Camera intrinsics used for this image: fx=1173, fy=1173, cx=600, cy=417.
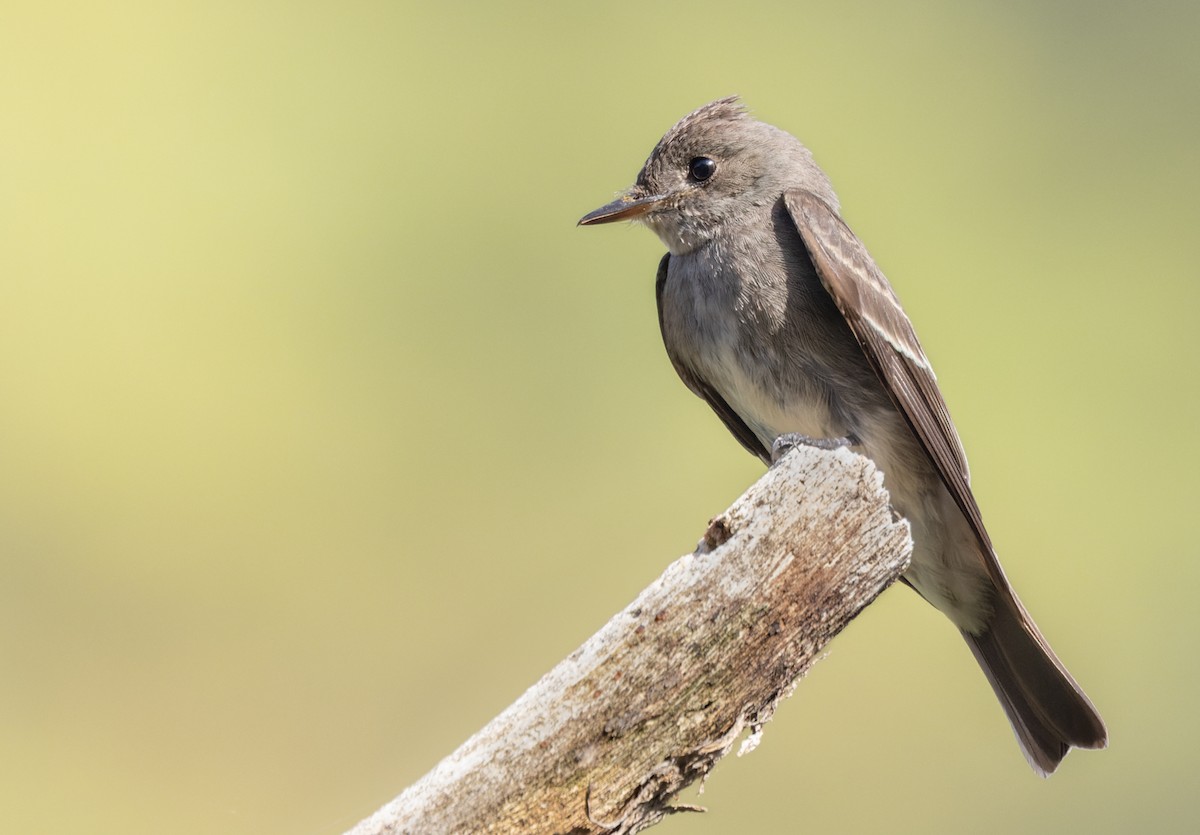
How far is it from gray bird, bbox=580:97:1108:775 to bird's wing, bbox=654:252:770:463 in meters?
0.10

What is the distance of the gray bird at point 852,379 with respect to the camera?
10.4ft

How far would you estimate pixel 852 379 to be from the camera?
330 centimetres

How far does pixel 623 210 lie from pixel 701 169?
0.31 meters

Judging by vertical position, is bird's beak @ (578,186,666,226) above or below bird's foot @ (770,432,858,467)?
above

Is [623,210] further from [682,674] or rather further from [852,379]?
[682,674]

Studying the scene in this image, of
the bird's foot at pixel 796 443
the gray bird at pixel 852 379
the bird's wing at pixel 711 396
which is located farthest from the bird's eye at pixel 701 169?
the bird's foot at pixel 796 443

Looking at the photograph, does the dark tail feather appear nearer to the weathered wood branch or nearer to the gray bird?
the gray bird

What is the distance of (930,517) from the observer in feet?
11.3

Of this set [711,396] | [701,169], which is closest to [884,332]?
[711,396]

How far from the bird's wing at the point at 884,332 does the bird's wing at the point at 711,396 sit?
52cm

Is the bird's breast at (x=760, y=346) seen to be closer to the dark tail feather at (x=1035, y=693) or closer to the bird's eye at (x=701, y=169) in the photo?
the bird's eye at (x=701, y=169)

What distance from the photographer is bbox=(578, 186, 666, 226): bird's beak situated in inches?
143

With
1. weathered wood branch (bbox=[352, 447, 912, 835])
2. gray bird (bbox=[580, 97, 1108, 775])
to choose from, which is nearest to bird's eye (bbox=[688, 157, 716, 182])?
gray bird (bbox=[580, 97, 1108, 775])

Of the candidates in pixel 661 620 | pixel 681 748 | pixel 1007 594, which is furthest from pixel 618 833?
pixel 1007 594
